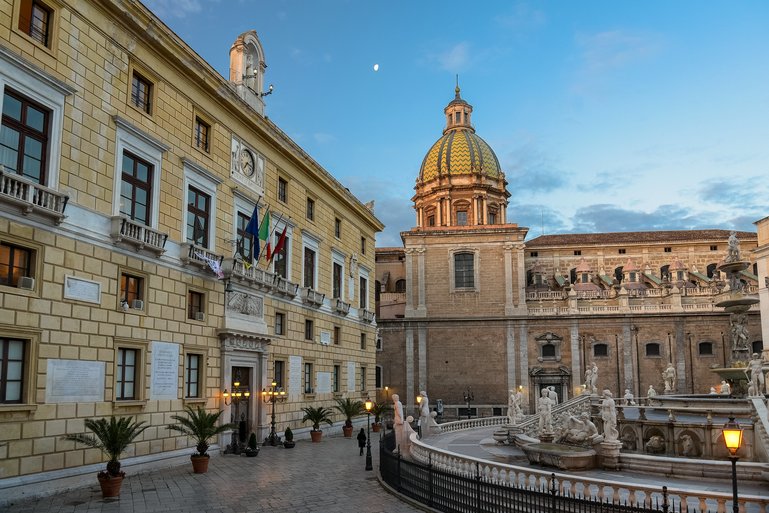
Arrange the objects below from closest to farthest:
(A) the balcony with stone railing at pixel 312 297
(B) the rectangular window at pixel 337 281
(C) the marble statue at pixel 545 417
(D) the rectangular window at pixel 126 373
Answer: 1. (D) the rectangular window at pixel 126 373
2. (C) the marble statue at pixel 545 417
3. (A) the balcony with stone railing at pixel 312 297
4. (B) the rectangular window at pixel 337 281

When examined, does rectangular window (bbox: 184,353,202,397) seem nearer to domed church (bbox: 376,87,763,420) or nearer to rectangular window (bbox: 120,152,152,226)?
rectangular window (bbox: 120,152,152,226)

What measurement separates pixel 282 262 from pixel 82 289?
491 inches

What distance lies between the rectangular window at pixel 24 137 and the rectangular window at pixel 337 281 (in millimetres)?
19930

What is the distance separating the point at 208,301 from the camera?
21953 mm

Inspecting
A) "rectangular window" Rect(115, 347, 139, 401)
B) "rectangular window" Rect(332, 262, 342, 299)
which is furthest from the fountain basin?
"rectangular window" Rect(332, 262, 342, 299)

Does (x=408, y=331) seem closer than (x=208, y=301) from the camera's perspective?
No

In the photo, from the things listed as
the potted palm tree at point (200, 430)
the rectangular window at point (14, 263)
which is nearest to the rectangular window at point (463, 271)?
the potted palm tree at point (200, 430)

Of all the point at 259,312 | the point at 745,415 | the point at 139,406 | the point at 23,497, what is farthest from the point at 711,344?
the point at 23,497

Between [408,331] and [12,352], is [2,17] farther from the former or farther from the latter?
[408,331]

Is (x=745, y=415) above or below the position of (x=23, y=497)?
above

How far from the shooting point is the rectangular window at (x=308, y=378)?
30.0 meters

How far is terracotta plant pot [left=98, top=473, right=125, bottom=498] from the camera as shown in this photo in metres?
14.5

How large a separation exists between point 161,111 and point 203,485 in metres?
11.2

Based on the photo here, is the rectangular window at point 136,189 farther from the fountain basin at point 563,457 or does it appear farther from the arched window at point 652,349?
the arched window at point 652,349
